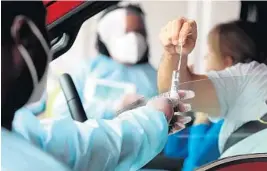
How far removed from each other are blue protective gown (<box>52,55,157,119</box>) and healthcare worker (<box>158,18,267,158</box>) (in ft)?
0.14

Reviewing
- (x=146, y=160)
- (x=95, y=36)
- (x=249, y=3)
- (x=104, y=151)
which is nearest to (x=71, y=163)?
(x=104, y=151)

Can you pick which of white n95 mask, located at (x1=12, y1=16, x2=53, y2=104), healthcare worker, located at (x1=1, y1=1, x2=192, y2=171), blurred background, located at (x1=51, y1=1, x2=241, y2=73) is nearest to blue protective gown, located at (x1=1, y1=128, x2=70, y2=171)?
healthcare worker, located at (x1=1, y1=1, x2=192, y2=171)

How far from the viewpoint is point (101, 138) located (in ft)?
4.62

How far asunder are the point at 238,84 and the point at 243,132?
139 mm

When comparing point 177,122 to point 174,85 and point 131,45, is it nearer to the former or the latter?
point 174,85

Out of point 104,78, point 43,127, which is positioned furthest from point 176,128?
point 43,127

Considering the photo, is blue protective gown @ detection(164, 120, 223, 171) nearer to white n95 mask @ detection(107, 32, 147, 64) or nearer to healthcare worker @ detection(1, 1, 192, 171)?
healthcare worker @ detection(1, 1, 192, 171)

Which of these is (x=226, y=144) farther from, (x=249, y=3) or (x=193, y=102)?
(x=249, y=3)

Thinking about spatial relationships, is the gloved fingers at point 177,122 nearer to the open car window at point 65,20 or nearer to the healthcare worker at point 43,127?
the healthcare worker at point 43,127

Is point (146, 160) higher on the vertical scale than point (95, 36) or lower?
lower

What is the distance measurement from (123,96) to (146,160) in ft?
0.63

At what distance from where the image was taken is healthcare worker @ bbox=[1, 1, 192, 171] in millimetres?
1369

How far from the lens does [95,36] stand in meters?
1.41

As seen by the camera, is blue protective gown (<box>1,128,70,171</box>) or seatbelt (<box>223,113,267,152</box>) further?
seatbelt (<box>223,113,267,152</box>)
